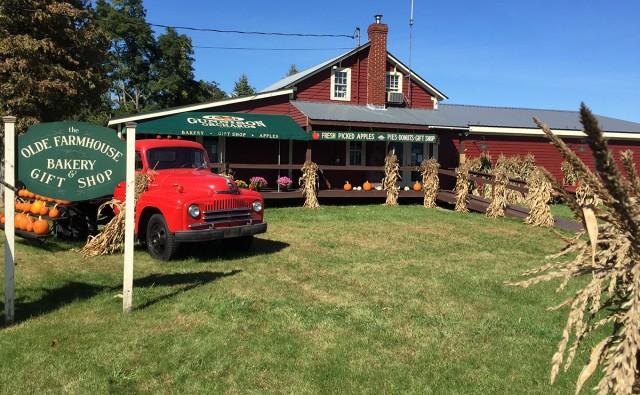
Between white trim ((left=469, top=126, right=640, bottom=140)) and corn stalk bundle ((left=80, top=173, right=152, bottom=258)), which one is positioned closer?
corn stalk bundle ((left=80, top=173, right=152, bottom=258))

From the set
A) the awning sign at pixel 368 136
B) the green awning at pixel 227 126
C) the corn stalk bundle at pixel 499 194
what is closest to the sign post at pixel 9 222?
the green awning at pixel 227 126

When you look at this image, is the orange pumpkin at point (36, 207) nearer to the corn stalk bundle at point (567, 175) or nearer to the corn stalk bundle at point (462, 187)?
the corn stalk bundle at point (462, 187)

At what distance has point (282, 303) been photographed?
6.03 m

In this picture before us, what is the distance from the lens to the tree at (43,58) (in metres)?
16.8

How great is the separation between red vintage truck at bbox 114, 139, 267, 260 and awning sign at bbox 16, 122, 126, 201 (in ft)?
6.77

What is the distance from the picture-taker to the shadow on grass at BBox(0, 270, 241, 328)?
5.61m

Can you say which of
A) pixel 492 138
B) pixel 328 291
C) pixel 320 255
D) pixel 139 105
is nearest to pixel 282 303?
pixel 328 291

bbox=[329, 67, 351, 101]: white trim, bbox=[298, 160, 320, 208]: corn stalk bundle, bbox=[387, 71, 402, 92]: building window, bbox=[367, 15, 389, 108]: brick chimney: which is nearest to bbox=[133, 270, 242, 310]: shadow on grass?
bbox=[298, 160, 320, 208]: corn stalk bundle

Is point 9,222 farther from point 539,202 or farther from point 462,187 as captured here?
point 462,187

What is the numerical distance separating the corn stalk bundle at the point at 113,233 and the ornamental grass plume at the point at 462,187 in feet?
35.0

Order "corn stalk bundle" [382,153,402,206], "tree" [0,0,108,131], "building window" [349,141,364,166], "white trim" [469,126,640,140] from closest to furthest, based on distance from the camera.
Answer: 1. "tree" [0,0,108,131]
2. "corn stalk bundle" [382,153,402,206]
3. "building window" [349,141,364,166]
4. "white trim" [469,126,640,140]

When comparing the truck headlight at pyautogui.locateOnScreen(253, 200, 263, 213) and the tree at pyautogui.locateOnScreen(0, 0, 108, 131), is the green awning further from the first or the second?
the truck headlight at pyautogui.locateOnScreen(253, 200, 263, 213)

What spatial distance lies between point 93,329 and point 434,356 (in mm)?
3314

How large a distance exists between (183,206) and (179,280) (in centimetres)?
133
